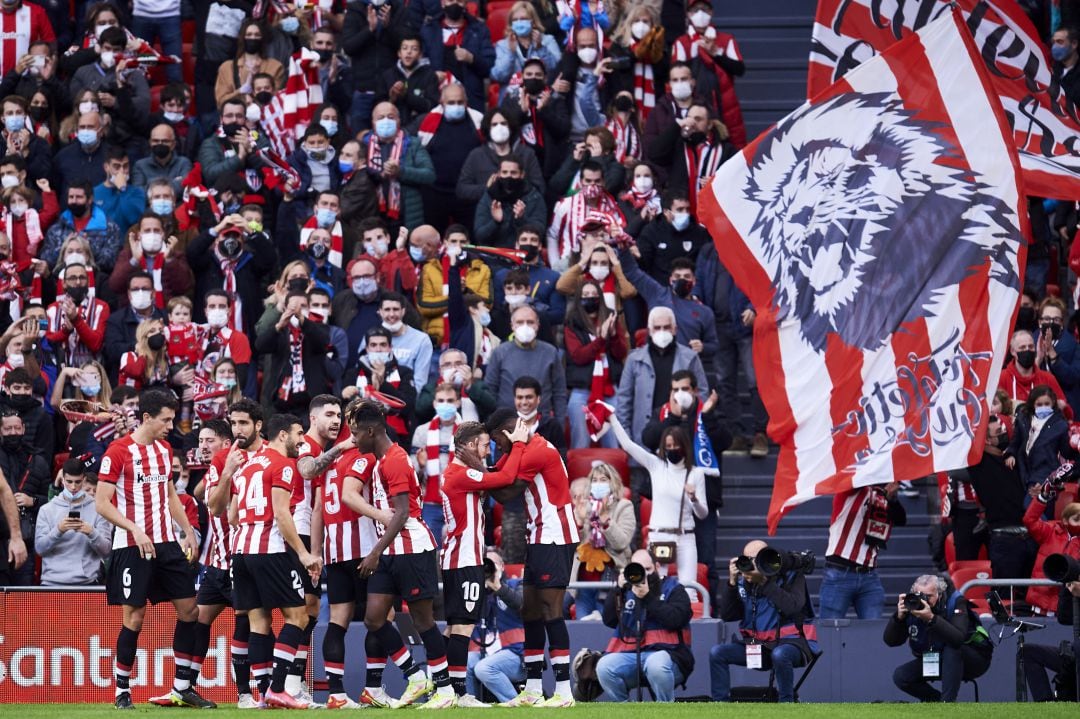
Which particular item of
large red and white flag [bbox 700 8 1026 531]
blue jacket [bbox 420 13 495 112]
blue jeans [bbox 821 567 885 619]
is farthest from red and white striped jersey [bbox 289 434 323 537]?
blue jacket [bbox 420 13 495 112]

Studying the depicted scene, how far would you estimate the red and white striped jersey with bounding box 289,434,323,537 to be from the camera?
1384 centimetres

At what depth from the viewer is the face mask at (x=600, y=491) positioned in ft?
55.9

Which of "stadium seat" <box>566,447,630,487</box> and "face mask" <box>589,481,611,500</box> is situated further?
"stadium seat" <box>566,447,630,487</box>

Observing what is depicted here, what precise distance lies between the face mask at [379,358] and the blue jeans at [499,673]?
3.28 metres

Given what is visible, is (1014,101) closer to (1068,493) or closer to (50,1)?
(1068,493)

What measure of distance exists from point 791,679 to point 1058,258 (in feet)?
25.9

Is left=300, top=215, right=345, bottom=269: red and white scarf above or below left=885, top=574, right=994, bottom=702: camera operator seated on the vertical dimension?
above

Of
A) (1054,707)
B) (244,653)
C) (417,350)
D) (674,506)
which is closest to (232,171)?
(417,350)

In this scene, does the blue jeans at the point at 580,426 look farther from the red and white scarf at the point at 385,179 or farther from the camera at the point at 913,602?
the camera at the point at 913,602

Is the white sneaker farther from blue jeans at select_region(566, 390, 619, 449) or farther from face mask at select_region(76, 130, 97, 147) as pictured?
face mask at select_region(76, 130, 97, 147)

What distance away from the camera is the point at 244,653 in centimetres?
1398

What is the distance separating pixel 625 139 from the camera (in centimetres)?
2130

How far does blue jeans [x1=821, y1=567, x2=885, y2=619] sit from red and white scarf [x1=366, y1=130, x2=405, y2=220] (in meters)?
6.64

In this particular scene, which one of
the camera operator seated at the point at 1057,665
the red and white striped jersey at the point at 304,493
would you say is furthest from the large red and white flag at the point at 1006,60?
the red and white striped jersey at the point at 304,493
